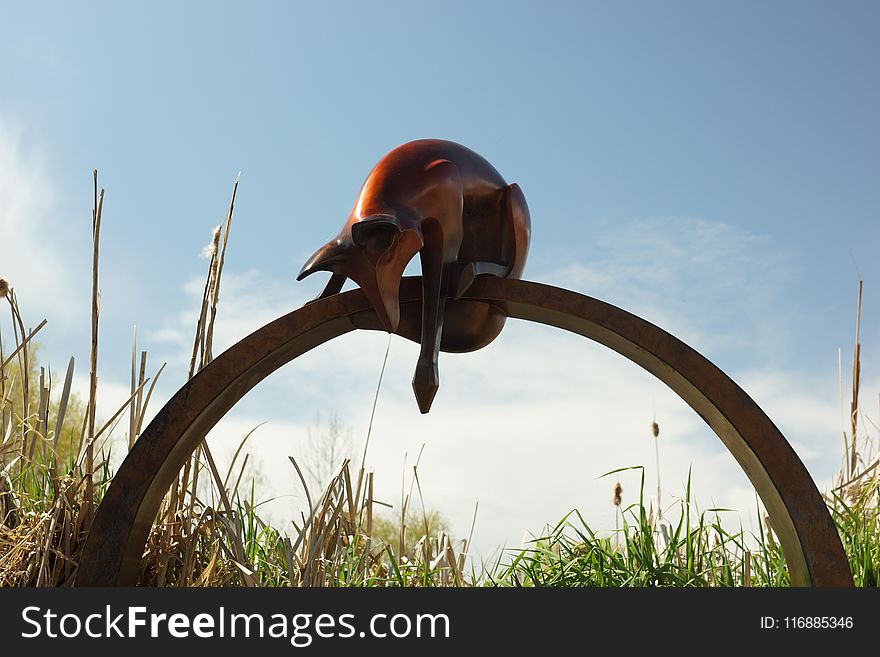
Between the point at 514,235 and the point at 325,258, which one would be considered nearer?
the point at 325,258

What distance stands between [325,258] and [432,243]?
0.15m

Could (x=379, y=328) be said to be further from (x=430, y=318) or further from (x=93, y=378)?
(x=93, y=378)

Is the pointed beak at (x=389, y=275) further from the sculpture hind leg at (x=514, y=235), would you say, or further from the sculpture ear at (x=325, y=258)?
the sculpture hind leg at (x=514, y=235)

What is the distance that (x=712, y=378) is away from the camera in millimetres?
1201

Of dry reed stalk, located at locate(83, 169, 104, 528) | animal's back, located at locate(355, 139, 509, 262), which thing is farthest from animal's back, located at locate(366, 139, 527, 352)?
dry reed stalk, located at locate(83, 169, 104, 528)

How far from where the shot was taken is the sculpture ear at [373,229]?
1.15m

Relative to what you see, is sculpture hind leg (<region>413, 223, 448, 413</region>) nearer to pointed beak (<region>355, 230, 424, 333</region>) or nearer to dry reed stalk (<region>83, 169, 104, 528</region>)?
pointed beak (<region>355, 230, 424, 333</region>)

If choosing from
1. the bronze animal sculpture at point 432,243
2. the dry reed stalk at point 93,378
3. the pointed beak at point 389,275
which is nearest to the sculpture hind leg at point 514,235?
the bronze animal sculpture at point 432,243

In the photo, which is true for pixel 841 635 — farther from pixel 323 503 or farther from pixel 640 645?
pixel 323 503

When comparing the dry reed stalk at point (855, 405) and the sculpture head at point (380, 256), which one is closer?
the sculpture head at point (380, 256)

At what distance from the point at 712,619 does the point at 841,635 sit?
16 cm

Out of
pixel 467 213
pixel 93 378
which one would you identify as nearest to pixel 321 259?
pixel 467 213

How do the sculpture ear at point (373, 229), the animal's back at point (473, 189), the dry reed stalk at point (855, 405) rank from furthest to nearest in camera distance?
the dry reed stalk at point (855, 405) → the animal's back at point (473, 189) → the sculpture ear at point (373, 229)

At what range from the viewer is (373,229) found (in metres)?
1.16
